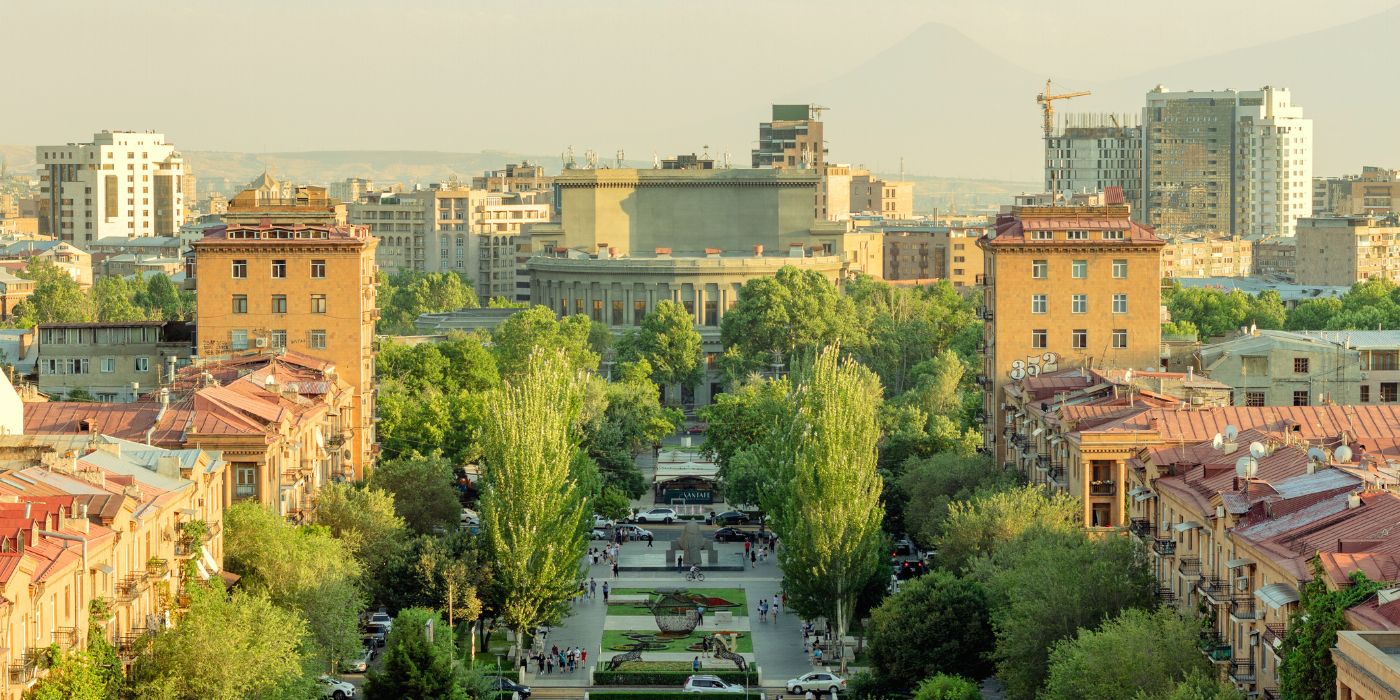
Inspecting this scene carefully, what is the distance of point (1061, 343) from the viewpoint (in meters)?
117

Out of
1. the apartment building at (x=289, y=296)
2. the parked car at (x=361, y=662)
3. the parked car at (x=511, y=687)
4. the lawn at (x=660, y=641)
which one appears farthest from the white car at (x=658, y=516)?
the parked car at (x=511, y=687)

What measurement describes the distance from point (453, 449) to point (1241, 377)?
133ft

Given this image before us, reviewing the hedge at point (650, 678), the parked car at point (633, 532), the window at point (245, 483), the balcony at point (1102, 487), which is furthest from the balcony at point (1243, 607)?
the parked car at point (633, 532)

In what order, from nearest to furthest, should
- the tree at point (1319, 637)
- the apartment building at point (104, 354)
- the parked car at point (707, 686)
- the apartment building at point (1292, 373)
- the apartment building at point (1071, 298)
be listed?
the tree at point (1319, 637) → the parked car at point (707, 686) → the apartment building at point (1292, 373) → the apartment building at point (1071, 298) → the apartment building at point (104, 354)

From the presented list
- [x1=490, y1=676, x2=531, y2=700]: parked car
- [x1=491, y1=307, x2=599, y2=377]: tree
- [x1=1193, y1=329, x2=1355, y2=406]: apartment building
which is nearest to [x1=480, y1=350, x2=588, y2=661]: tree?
[x1=490, y1=676, x2=531, y2=700]: parked car

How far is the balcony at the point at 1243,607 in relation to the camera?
68.9 metres

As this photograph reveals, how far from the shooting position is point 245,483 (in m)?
92.1

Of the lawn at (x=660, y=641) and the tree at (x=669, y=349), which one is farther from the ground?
the tree at (x=669, y=349)

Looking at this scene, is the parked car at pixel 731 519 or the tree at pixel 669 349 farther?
the tree at pixel 669 349

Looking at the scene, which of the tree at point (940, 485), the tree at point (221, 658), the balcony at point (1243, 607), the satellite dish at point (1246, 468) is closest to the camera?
the balcony at point (1243, 607)

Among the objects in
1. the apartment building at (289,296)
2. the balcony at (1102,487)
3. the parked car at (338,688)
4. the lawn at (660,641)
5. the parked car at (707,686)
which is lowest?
the parked car at (707,686)

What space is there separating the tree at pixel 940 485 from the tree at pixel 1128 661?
3255 centimetres

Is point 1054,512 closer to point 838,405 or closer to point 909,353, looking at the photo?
point 838,405

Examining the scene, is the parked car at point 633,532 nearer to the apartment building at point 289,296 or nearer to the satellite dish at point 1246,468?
the apartment building at point 289,296
